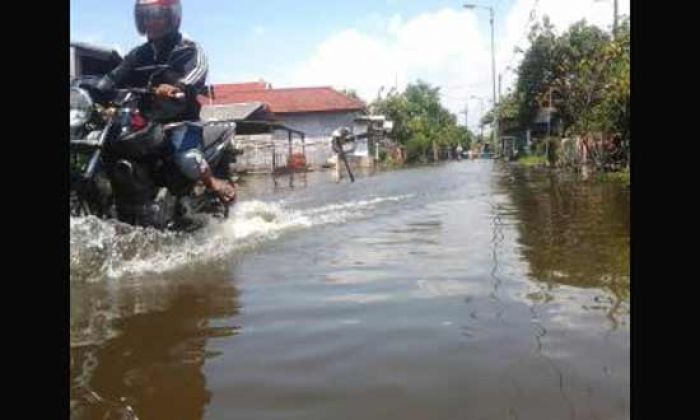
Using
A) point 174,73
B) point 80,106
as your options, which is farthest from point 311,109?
point 80,106

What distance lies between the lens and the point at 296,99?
4816cm

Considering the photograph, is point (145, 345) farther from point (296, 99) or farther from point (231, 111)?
point (296, 99)

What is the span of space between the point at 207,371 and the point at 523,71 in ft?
148

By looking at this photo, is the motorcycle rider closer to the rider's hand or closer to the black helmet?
the black helmet

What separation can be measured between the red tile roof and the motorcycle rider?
128 ft

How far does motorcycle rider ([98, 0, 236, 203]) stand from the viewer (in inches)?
296

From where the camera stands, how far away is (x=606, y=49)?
22.1 metres

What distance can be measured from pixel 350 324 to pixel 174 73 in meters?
4.23

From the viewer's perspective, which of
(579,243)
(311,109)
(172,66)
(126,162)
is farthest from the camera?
(311,109)

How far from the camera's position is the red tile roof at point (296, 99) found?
47.1 m

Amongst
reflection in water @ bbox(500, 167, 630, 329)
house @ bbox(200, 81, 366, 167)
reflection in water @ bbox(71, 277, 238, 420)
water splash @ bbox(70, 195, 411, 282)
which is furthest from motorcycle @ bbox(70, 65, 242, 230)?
house @ bbox(200, 81, 366, 167)
